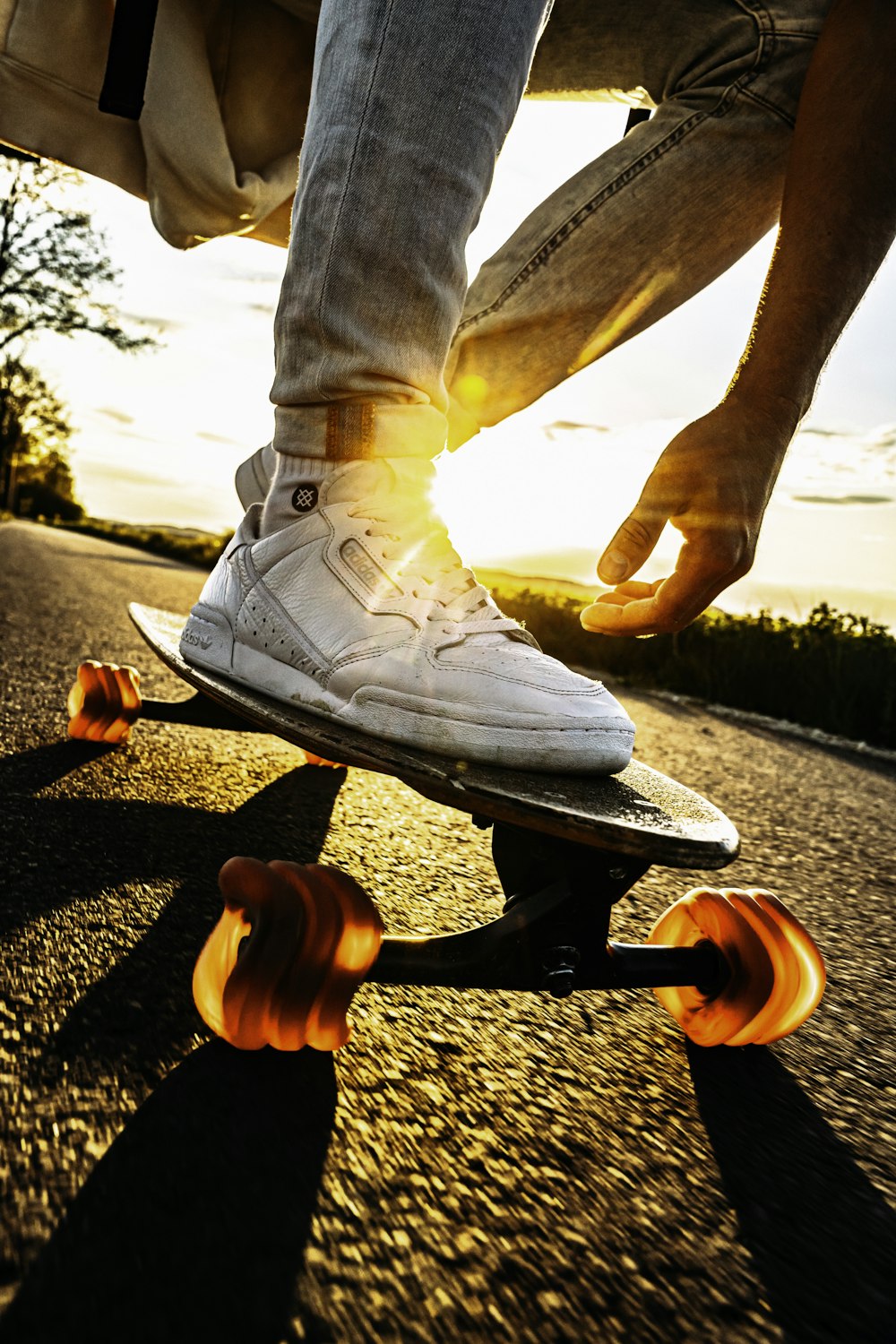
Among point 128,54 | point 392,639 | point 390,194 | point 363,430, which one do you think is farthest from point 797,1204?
point 128,54

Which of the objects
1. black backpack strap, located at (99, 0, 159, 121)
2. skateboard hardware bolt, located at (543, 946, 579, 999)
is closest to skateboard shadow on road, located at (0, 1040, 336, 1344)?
skateboard hardware bolt, located at (543, 946, 579, 999)

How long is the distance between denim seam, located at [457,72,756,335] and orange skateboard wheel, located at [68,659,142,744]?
3.48 ft

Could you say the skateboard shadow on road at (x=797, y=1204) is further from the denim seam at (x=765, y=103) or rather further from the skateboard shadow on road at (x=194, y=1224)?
the denim seam at (x=765, y=103)

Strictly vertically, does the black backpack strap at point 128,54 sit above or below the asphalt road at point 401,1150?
above

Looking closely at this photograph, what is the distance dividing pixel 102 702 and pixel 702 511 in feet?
4.59

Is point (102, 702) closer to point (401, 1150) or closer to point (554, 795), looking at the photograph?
point (554, 795)

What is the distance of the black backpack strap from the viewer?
5.50 feet

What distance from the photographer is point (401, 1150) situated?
2.61 feet

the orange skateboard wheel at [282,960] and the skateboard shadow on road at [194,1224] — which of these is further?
the orange skateboard wheel at [282,960]

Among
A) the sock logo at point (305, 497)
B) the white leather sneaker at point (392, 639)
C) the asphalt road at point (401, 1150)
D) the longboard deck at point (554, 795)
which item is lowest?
the asphalt road at point (401, 1150)

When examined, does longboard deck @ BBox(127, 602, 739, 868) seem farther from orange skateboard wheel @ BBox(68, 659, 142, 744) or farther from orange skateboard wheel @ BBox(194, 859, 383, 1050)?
orange skateboard wheel @ BBox(68, 659, 142, 744)

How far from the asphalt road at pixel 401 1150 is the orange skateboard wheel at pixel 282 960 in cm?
5

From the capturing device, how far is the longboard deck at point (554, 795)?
932 mm

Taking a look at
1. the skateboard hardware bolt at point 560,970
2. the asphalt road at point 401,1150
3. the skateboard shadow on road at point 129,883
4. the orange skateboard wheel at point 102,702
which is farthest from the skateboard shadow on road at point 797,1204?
the orange skateboard wheel at point 102,702
